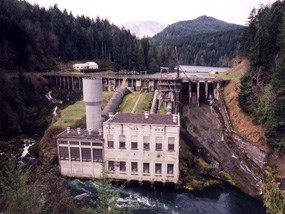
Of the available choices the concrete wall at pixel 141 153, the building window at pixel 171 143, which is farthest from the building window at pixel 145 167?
the building window at pixel 171 143

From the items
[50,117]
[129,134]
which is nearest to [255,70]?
[129,134]

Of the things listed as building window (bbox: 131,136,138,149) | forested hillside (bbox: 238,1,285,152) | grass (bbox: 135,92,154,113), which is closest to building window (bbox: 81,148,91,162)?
building window (bbox: 131,136,138,149)

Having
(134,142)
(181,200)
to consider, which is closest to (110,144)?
(134,142)

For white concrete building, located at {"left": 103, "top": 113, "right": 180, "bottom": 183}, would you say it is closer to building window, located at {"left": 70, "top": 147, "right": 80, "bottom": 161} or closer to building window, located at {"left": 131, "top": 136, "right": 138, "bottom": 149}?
building window, located at {"left": 131, "top": 136, "right": 138, "bottom": 149}

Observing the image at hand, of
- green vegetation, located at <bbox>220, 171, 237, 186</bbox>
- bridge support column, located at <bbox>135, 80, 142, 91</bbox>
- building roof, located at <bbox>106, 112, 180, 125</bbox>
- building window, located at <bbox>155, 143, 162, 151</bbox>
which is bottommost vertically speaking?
green vegetation, located at <bbox>220, 171, 237, 186</bbox>

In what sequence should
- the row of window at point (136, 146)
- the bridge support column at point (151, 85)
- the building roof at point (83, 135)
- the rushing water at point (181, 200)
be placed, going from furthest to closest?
1. the bridge support column at point (151, 85)
2. the building roof at point (83, 135)
3. the row of window at point (136, 146)
4. the rushing water at point (181, 200)

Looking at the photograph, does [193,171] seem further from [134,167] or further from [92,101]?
[92,101]

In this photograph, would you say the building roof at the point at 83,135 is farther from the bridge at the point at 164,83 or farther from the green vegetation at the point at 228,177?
the bridge at the point at 164,83
